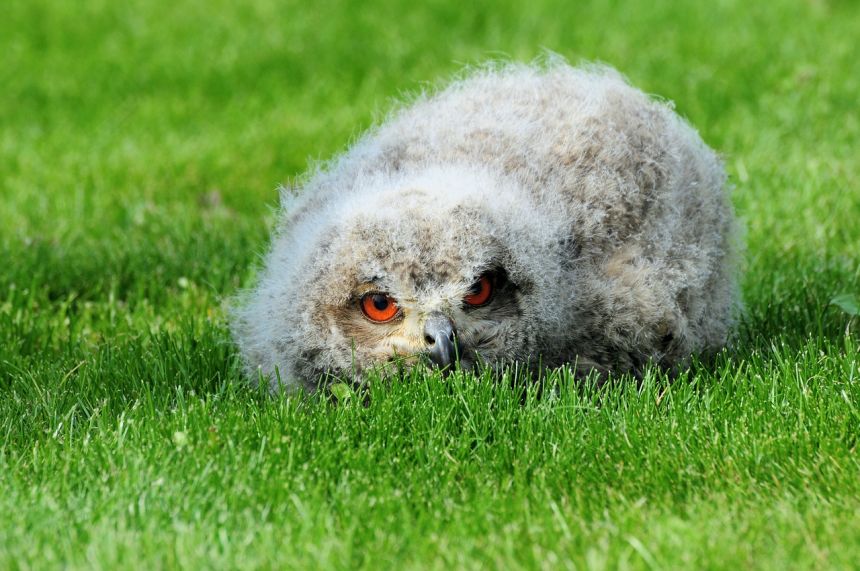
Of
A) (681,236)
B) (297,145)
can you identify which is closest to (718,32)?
(297,145)

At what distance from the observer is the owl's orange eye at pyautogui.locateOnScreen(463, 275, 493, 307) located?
4.27 meters

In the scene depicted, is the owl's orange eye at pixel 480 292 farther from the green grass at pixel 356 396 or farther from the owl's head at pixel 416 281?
the green grass at pixel 356 396

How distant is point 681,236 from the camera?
485cm

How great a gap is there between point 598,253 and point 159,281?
278 centimetres

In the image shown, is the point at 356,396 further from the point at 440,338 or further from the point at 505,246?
the point at 505,246

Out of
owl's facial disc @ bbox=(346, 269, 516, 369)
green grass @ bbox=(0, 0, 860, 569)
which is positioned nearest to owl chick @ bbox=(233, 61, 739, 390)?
owl's facial disc @ bbox=(346, 269, 516, 369)

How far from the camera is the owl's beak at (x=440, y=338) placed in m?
4.08

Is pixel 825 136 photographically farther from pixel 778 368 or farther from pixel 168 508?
pixel 168 508

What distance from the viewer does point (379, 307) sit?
4.30 m

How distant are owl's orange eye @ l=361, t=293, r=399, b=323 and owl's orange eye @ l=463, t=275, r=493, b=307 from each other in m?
0.27

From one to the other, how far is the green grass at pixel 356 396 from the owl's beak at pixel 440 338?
110 millimetres

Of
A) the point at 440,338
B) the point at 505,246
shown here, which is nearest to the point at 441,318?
the point at 440,338

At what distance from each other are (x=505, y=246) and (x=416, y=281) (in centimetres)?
37

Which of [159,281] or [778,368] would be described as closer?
[778,368]
